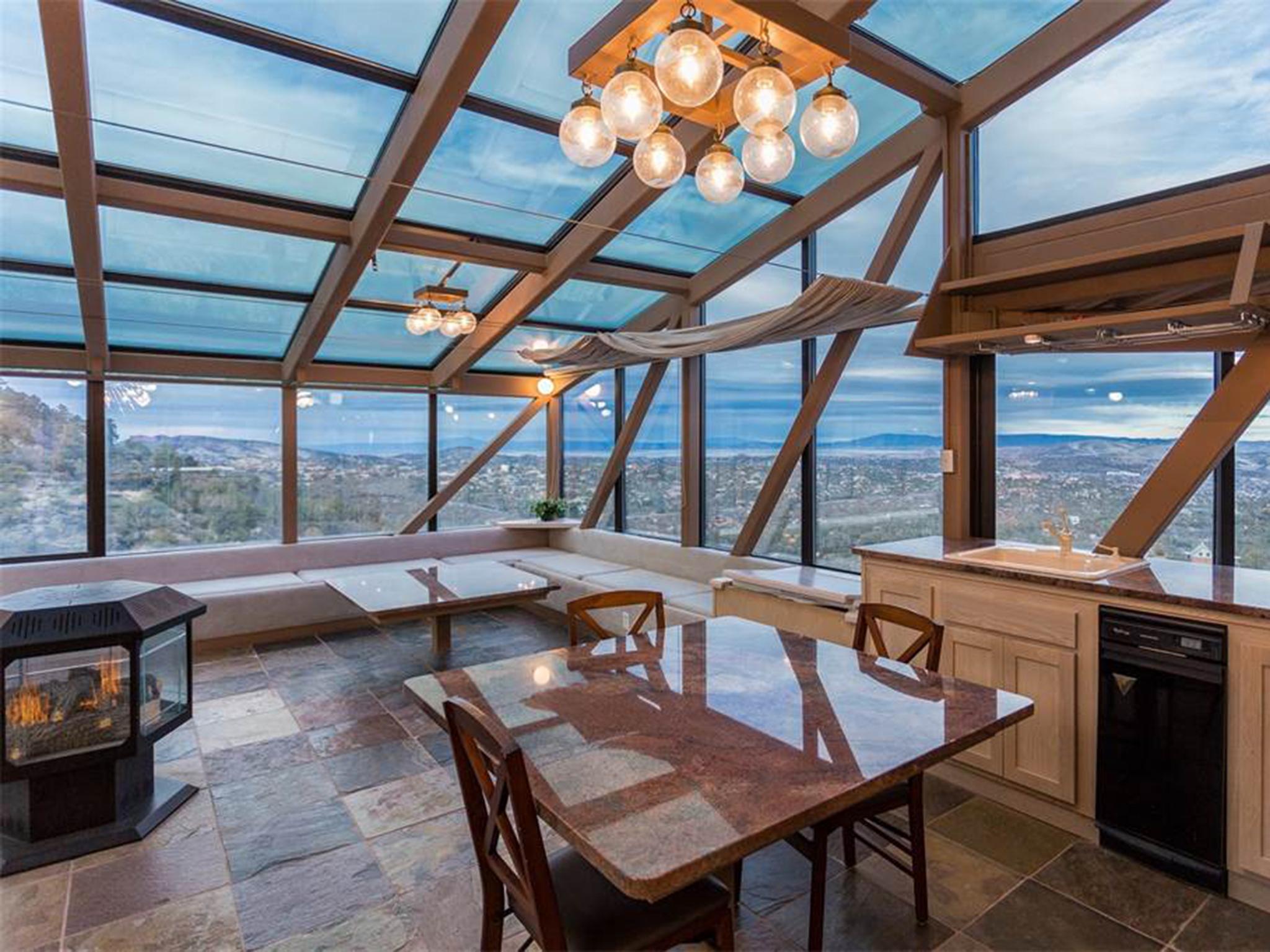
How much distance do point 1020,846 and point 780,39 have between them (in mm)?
2766

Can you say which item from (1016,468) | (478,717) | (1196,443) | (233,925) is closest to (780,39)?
(478,717)

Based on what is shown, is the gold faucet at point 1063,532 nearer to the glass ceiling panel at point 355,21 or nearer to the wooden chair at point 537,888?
the wooden chair at point 537,888

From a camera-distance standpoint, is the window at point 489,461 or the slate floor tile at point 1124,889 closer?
the slate floor tile at point 1124,889

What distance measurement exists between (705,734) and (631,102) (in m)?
1.54

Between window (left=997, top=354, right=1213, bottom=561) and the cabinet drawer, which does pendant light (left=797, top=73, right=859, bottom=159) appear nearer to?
the cabinet drawer

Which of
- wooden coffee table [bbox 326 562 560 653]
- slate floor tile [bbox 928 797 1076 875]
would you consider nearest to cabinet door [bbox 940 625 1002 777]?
slate floor tile [bbox 928 797 1076 875]

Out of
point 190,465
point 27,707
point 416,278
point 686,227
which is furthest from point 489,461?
point 27,707

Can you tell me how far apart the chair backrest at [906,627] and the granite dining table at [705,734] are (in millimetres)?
185

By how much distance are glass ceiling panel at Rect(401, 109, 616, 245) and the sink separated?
112 inches

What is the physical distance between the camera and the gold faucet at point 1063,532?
289 cm

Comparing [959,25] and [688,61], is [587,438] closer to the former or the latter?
[959,25]

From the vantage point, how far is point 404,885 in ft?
7.29

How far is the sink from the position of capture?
2549 millimetres

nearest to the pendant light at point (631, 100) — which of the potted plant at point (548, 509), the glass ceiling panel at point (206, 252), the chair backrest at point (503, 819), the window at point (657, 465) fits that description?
the chair backrest at point (503, 819)
